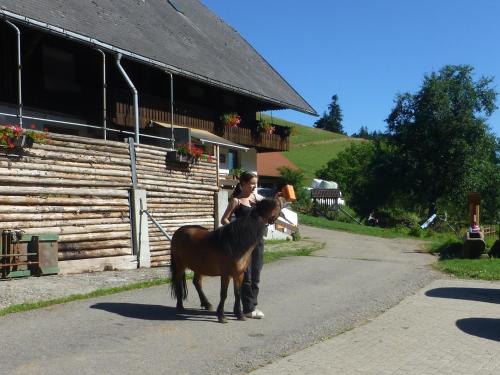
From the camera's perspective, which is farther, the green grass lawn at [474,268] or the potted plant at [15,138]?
the green grass lawn at [474,268]

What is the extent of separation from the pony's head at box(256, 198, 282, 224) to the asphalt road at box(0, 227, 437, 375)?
134 cm

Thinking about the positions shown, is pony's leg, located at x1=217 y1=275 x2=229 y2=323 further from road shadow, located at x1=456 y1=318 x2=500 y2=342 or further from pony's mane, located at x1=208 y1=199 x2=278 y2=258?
road shadow, located at x1=456 y1=318 x2=500 y2=342

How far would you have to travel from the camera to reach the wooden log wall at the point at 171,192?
13.9 meters

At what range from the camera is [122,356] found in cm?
571

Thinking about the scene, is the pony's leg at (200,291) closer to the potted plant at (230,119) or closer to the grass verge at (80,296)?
the grass verge at (80,296)

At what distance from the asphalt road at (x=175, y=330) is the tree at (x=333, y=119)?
6893 inches

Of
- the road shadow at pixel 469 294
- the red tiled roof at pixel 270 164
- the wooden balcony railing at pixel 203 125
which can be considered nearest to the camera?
the road shadow at pixel 469 294

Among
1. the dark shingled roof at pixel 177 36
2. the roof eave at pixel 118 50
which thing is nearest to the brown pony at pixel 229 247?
the roof eave at pixel 118 50

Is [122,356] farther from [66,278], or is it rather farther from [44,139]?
[44,139]

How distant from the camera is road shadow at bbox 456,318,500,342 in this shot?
23.7 ft

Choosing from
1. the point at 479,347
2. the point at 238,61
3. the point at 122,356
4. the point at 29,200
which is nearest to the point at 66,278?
the point at 29,200

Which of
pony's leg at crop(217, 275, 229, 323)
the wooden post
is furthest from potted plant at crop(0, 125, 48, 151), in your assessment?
the wooden post

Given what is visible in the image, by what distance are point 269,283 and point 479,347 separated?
4660 millimetres

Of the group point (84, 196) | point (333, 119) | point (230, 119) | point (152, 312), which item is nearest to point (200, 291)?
point (152, 312)
